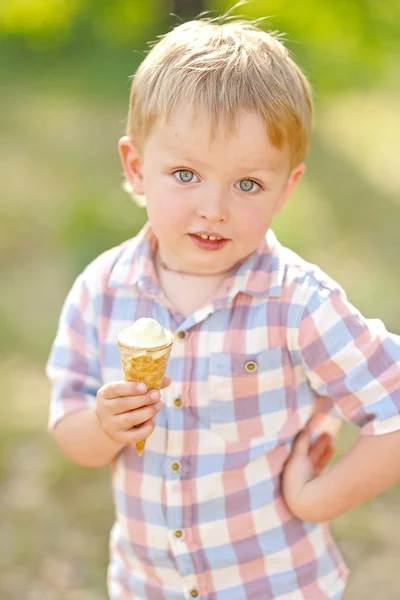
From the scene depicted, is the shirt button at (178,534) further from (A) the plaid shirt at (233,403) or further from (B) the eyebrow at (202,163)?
(B) the eyebrow at (202,163)

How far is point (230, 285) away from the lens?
1.89m

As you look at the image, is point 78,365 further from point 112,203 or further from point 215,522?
point 112,203

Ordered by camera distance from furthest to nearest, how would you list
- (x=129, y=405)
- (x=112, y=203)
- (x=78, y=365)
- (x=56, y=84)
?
(x=56, y=84)
(x=112, y=203)
(x=78, y=365)
(x=129, y=405)

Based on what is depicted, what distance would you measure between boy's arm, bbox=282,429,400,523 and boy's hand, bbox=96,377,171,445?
33cm

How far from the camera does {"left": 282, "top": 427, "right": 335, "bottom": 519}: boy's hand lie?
189 centimetres

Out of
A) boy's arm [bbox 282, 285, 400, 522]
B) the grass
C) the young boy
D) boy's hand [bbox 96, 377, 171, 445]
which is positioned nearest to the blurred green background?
the grass

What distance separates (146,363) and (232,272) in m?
0.35

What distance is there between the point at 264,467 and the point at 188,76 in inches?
31.0

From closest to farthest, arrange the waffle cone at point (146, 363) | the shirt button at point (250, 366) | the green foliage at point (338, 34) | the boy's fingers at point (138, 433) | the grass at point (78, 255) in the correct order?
the waffle cone at point (146, 363) → the boy's fingers at point (138, 433) → the shirt button at point (250, 366) → the grass at point (78, 255) → the green foliage at point (338, 34)

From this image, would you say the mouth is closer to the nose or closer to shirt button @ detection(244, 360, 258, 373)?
the nose

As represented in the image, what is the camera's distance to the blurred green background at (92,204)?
3.06 m

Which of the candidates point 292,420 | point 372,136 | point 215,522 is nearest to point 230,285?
point 292,420

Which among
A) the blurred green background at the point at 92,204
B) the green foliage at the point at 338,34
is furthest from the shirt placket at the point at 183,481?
the green foliage at the point at 338,34

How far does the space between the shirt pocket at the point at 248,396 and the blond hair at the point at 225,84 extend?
41cm
